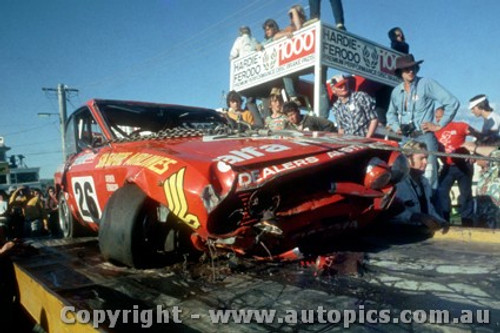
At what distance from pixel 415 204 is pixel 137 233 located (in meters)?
2.79

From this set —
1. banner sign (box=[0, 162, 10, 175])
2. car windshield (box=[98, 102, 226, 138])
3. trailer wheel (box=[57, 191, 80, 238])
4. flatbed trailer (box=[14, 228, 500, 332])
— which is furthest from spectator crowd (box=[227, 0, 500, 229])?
banner sign (box=[0, 162, 10, 175])

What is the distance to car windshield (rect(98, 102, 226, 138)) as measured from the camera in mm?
3707

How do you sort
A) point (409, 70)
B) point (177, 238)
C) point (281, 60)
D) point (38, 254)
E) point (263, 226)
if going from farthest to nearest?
point (281, 60)
point (409, 70)
point (38, 254)
point (177, 238)
point (263, 226)

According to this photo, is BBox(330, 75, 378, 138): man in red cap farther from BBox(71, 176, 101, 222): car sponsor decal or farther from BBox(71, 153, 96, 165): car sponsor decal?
BBox(71, 176, 101, 222): car sponsor decal

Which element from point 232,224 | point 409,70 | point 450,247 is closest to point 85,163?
point 232,224

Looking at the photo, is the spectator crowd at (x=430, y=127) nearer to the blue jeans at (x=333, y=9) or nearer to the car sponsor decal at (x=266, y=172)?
the car sponsor decal at (x=266, y=172)

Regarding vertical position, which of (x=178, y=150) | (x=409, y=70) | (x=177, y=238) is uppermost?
(x=409, y=70)

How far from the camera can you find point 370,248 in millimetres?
3158

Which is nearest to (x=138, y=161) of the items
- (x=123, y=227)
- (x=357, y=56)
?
(x=123, y=227)

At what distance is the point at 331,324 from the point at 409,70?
4.12 m

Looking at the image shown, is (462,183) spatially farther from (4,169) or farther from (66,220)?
(4,169)

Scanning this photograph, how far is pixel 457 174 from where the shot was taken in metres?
5.05

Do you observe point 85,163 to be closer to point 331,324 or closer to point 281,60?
point 331,324

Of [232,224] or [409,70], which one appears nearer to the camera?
[232,224]
